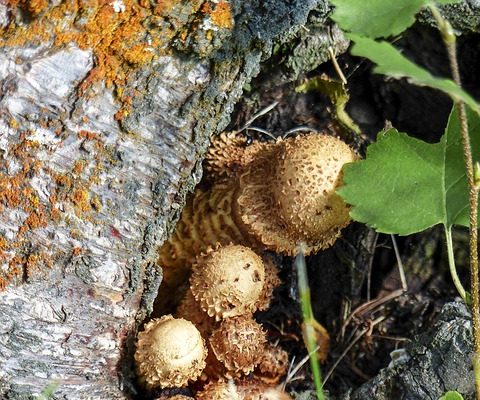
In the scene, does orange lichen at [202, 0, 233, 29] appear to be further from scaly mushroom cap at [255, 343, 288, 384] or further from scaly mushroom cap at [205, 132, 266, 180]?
scaly mushroom cap at [255, 343, 288, 384]

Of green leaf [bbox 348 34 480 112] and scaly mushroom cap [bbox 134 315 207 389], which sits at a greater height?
green leaf [bbox 348 34 480 112]

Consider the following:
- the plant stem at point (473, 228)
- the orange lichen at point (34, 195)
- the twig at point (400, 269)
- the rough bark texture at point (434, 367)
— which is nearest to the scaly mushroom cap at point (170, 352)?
the orange lichen at point (34, 195)

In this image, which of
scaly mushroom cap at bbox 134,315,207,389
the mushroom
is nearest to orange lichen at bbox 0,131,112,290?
scaly mushroom cap at bbox 134,315,207,389

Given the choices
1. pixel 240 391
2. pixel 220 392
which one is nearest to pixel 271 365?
pixel 240 391

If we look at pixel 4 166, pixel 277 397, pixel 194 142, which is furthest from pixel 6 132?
pixel 277 397

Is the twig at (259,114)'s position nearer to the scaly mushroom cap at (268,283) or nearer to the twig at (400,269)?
the scaly mushroom cap at (268,283)

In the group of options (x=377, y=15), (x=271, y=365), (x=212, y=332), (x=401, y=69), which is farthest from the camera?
(x=271, y=365)

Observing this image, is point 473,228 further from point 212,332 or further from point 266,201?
point 212,332
